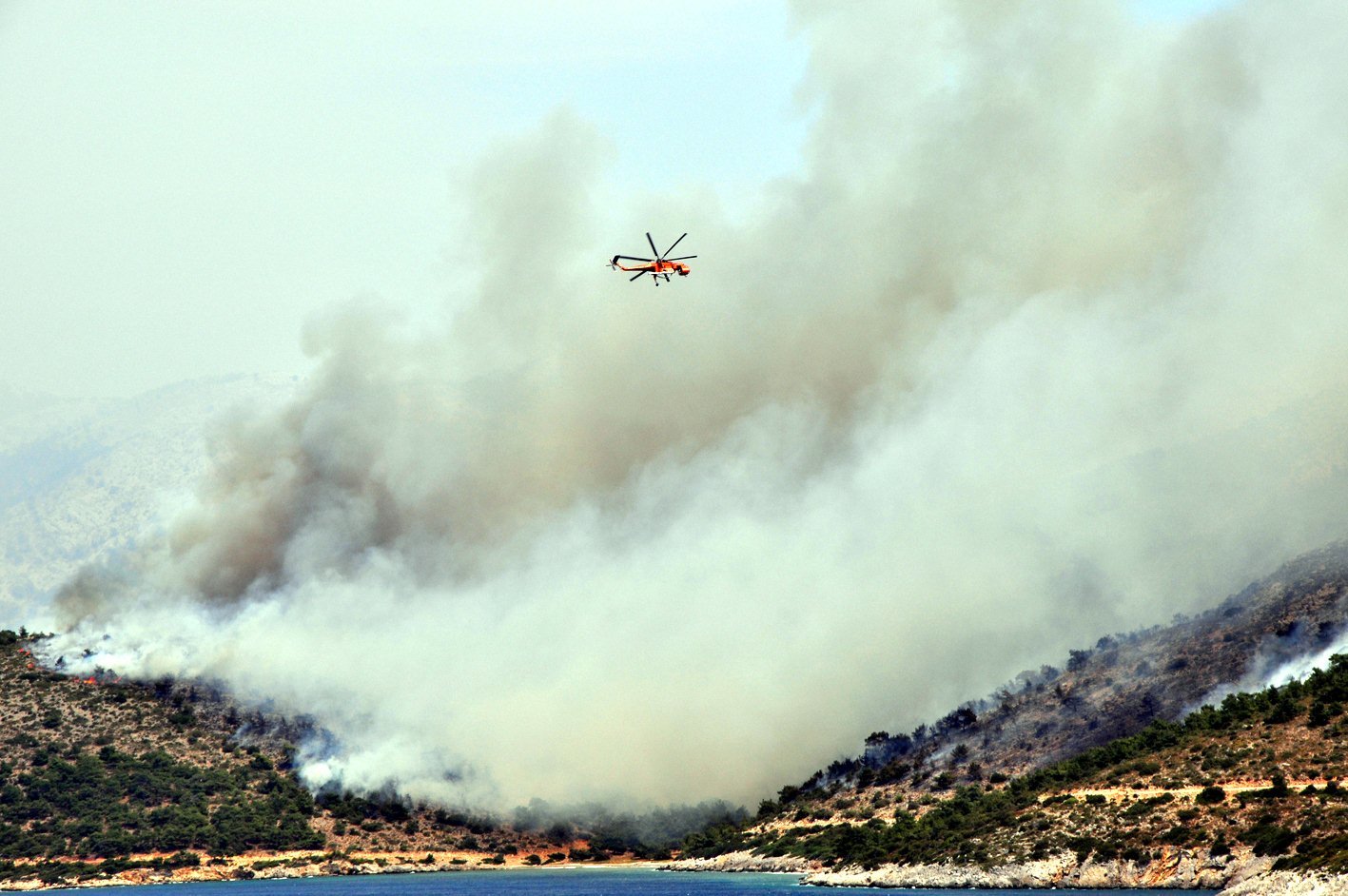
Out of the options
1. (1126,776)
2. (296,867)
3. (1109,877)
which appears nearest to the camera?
(1109,877)

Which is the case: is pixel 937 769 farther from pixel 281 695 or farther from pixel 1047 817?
pixel 281 695

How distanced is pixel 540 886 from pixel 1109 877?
6219cm

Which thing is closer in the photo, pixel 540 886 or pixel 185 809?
pixel 540 886

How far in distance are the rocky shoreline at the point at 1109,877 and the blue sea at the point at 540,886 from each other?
132 centimetres

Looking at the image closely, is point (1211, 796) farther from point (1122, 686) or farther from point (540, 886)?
point (540, 886)

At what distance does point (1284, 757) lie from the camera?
113m

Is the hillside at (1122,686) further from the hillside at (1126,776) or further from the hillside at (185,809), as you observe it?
the hillside at (185,809)

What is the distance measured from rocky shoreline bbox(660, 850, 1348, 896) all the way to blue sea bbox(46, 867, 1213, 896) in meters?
1.32

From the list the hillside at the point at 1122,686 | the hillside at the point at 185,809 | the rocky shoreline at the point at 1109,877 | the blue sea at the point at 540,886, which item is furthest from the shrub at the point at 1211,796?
the hillside at the point at 185,809

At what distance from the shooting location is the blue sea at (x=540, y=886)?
131375 millimetres

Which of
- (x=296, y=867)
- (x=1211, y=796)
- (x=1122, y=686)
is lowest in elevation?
(x=1211, y=796)

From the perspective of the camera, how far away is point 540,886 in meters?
152

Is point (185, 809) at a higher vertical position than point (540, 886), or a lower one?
higher

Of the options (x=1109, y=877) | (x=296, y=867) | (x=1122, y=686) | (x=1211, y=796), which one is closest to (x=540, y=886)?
(x=296, y=867)
